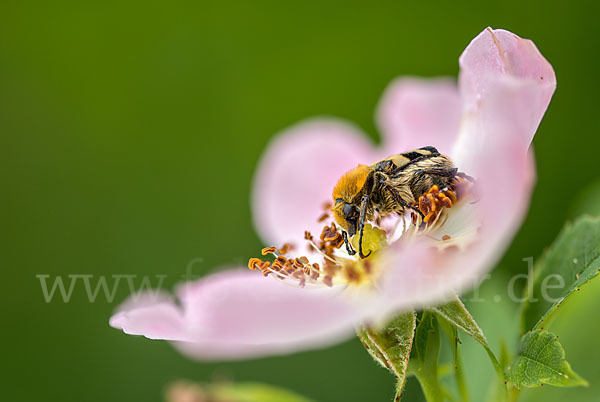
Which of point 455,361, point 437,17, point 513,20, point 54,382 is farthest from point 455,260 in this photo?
point 54,382

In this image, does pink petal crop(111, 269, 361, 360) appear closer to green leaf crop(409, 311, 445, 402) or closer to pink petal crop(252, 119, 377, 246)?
green leaf crop(409, 311, 445, 402)

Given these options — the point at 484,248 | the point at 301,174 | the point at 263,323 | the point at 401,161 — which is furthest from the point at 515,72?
the point at 301,174

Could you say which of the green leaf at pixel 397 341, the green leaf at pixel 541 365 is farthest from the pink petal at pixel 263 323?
the green leaf at pixel 541 365

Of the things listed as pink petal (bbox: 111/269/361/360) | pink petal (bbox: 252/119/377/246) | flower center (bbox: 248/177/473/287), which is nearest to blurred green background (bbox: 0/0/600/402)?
pink petal (bbox: 252/119/377/246)

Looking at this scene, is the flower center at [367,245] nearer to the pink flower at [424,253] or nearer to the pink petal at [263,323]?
the pink flower at [424,253]

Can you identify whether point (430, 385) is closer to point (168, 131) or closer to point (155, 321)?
point (155, 321)

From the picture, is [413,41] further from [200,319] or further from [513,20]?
[200,319]

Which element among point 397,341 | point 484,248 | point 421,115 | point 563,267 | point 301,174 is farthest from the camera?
point 301,174
